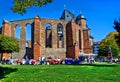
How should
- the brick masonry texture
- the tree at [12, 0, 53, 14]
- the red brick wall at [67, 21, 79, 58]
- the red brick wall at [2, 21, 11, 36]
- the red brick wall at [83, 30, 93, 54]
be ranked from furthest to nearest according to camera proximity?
the red brick wall at [83, 30, 93, 54], the red brick wall at [67, 21, 79, 58], the red brick wall at [2, 21, 11, 36], the brick masonry texture, the tree at [12, 0, 53, 14]

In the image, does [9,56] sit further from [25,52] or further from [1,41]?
[1,41]

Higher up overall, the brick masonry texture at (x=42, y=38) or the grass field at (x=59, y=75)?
the brick masonry texture at (x=42, y=38)

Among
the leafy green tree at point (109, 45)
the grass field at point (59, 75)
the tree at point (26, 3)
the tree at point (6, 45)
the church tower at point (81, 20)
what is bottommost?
the grass field at point (59, 75)

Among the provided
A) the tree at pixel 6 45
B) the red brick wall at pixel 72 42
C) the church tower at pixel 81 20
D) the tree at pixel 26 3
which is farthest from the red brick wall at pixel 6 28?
the tree at pixel 26 3

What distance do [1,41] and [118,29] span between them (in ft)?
74.0

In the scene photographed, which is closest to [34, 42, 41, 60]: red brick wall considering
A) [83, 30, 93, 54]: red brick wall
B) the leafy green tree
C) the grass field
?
[83, 30, 93, 54]: red brick wall

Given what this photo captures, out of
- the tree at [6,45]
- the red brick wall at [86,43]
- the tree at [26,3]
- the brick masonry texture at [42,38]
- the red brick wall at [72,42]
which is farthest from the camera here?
the red brick wall at [86,43]

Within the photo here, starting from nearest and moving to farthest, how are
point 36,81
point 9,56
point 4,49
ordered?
1. point 36,81
2. point 4,49
3. point 9,56

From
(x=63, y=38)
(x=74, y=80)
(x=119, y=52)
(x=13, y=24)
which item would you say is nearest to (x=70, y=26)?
(x=63, y=38)

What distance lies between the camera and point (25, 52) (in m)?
60.1

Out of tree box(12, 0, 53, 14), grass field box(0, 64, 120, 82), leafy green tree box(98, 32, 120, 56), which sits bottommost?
grass field box(0, 64, 120, 82)

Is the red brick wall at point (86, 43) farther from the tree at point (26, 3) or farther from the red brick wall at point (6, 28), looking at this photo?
the tree at point (26, 3)

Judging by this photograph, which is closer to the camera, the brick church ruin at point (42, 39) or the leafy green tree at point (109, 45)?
the brick church ruin at point (42, 39)

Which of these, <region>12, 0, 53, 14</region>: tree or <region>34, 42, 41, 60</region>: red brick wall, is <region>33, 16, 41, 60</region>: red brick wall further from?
<region>12, 0, 53, 14</region>: tree
